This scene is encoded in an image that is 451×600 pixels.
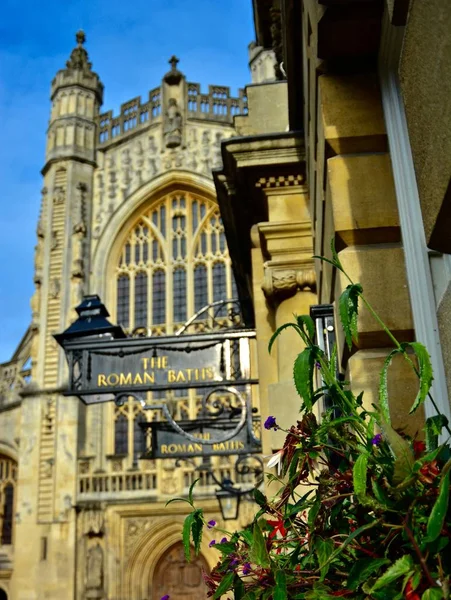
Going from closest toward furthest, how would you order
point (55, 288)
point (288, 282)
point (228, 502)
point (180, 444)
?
point (288, 282) < point (180, 444) < point (228, 502) < point (55, 288)

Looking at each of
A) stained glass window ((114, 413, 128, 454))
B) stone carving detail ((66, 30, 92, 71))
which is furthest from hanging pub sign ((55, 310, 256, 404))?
stone carving detail ((66, 30, 92, 71))

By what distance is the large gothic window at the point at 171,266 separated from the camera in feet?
79.6

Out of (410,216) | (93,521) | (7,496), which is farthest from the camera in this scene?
(7,496)

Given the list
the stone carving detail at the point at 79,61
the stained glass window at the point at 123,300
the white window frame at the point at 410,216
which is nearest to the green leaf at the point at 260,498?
the white window frame at the point at 410,216

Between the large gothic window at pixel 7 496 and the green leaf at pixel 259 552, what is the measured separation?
914 inches

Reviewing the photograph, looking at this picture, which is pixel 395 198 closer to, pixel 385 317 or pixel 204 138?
pixel 385 317

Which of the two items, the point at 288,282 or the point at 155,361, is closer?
the point at 288,282

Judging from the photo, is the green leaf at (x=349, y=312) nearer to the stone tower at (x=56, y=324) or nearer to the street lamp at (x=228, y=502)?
the street lamp at (x=228, y=502)

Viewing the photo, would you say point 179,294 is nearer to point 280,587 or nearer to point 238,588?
point 238,588

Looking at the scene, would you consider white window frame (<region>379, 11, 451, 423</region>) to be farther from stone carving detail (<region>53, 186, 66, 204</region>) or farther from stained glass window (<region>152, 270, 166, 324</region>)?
stone carving detail (<region>53, 186, 66, 204</region>)

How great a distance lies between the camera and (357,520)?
1673 millimetres

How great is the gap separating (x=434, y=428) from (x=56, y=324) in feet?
73.3

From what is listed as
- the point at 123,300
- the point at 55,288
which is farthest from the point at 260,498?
the point at 123,300

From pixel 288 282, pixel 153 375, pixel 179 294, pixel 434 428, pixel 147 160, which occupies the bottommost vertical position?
pixel 434 428
